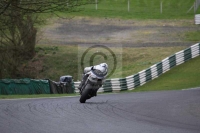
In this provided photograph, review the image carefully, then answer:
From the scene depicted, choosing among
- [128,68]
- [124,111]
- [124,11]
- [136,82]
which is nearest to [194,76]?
[136,82]

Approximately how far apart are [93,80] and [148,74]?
16.7 metres

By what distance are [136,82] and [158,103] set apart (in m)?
16.9

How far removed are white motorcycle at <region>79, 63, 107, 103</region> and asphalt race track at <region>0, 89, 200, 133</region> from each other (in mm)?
1442

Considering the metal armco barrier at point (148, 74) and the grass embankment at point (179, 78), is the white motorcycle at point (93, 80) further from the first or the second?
the metal armco barrier at point (148, 74)

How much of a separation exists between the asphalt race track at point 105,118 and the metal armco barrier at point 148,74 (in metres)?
15.6

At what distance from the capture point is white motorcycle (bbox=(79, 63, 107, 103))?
56.4 ft

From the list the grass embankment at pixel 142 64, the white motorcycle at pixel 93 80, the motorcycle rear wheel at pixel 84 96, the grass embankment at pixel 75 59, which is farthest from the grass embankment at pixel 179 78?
the motorcycle rear wheel at pixel 84 96

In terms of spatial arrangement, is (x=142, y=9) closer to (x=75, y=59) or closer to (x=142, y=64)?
(x=75, y=59)

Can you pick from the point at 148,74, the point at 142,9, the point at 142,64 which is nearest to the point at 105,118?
the point at 148,74

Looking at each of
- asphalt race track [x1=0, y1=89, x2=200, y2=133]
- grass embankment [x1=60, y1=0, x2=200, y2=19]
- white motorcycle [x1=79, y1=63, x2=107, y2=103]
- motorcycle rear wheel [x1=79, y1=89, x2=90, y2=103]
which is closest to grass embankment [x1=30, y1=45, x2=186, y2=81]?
grass embankment [x1=60, y1=0, x2=200, y2=19]

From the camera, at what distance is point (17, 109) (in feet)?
48.1

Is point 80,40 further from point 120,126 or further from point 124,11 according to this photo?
point 120,126

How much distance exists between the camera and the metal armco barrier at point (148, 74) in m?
31.9

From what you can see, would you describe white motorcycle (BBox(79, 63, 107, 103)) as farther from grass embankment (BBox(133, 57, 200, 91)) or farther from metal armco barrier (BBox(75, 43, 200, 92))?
metal armco barrier (BBox(75, 43, 200, 92))
